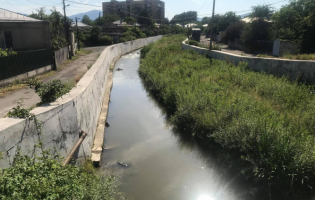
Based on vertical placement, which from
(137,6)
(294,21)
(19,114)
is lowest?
(19,114)

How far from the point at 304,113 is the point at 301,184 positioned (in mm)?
2587

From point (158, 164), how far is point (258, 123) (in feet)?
9.88

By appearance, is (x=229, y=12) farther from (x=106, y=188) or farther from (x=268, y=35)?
(x=106, y=188)

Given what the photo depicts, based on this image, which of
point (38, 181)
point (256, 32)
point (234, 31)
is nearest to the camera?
point (38, 181)

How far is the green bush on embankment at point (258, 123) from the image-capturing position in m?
5.40

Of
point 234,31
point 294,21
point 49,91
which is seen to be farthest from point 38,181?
point 234,31

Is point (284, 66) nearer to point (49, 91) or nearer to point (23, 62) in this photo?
point (49, 91)

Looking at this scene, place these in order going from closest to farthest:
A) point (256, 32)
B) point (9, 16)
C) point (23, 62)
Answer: point (23, 62) → point (9, 16) → point (256, 32)

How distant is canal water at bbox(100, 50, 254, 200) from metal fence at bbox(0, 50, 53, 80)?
5.56 meters

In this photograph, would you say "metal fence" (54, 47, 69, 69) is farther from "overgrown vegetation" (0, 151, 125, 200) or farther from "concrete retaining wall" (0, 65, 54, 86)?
"overgrown vegetation" (0, 151, 125, 200)

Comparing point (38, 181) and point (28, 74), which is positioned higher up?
point (38, 181)

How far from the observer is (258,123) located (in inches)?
251

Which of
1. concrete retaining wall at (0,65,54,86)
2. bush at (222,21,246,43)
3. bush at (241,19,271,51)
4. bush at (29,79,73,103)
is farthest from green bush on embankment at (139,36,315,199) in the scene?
bush at (222,21,246,43)

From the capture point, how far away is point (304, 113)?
7.20 m
